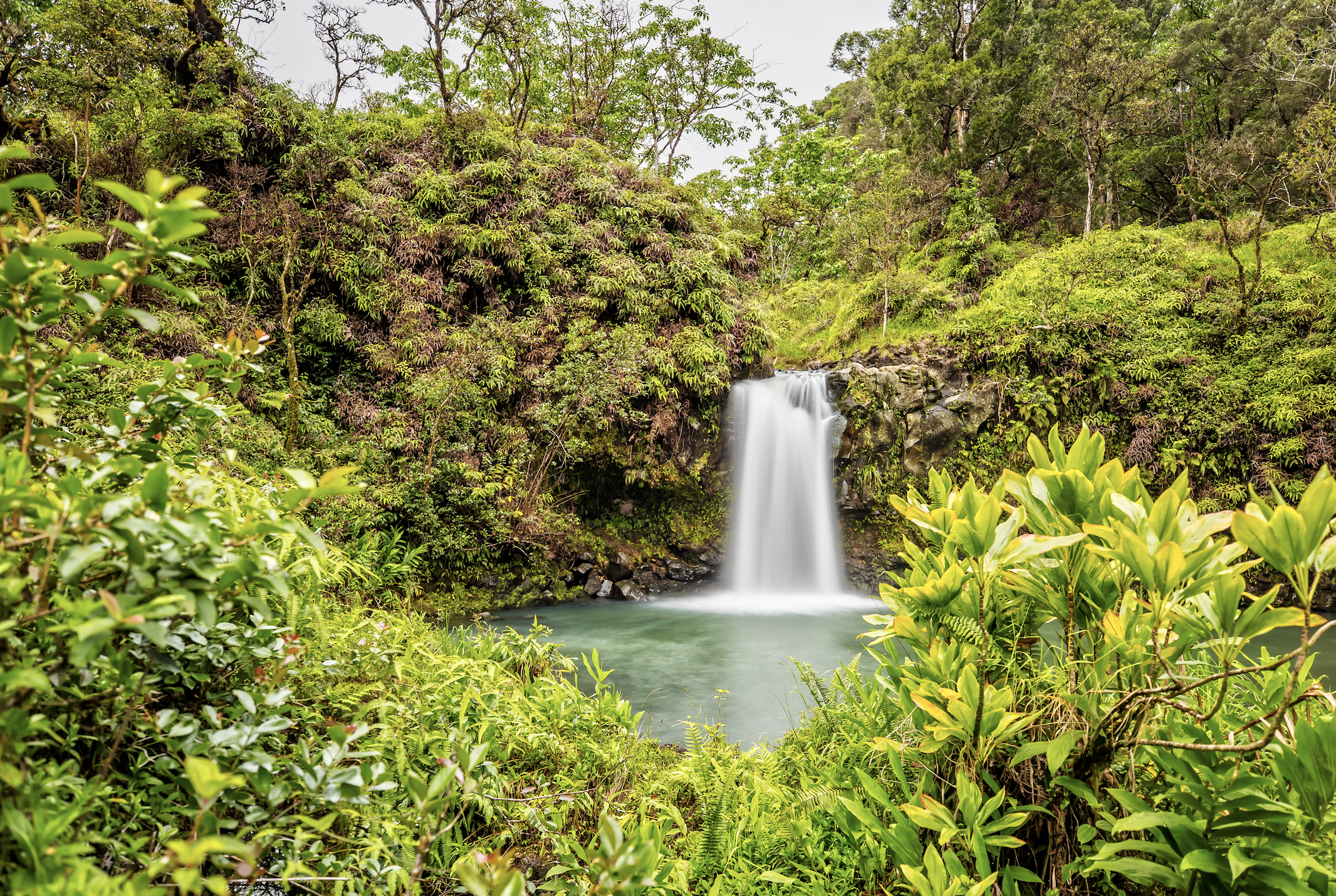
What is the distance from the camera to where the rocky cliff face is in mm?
9688

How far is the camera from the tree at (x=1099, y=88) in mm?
13008

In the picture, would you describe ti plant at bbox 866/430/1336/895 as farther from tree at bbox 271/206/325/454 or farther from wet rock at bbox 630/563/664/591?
wet rock at bbox 630/563/664/591

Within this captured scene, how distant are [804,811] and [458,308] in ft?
30.0

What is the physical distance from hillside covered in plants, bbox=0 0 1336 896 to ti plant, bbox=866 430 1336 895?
14mm

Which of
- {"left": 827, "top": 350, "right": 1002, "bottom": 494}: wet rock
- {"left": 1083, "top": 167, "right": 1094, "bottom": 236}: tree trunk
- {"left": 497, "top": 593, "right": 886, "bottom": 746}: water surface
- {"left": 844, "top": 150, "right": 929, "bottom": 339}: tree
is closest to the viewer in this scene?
{"left": 497, "top": 593, "right": 886, "bottom": 746}: water surface

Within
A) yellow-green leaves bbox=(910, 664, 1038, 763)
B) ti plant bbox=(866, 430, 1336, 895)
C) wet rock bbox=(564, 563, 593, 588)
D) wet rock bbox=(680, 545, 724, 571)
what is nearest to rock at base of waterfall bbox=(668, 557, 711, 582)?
wet rock bbox=(680, 545, 724, 571)

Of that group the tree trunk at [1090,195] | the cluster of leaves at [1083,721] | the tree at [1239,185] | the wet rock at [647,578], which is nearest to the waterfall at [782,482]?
the wet rock at [647,578]

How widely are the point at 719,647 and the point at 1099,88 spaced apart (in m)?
16.1

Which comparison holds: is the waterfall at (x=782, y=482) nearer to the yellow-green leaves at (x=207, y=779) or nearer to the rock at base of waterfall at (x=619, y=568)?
the rock at base of waterfall at (x=619, y=568)

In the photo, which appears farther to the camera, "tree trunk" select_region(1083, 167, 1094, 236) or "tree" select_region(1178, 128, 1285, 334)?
"tree trunk" select_region(1083, 167, 1094, 236)

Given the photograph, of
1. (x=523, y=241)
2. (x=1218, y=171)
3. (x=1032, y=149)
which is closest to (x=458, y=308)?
(x=523, y=241)

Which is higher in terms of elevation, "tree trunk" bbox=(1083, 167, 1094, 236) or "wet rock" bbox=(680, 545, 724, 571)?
"tree trunk" bbox=(1083, 167, 1094, 236)

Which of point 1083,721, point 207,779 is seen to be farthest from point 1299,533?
point 207,779

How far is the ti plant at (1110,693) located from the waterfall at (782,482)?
8.84 metres
